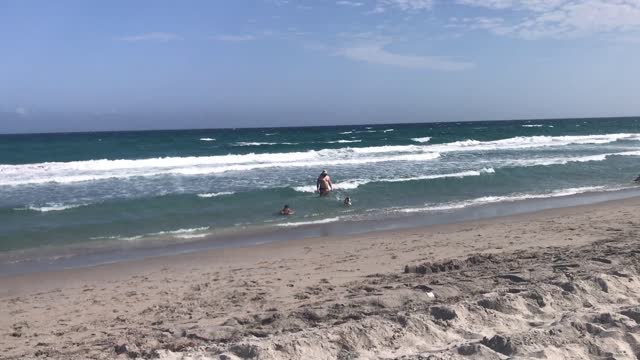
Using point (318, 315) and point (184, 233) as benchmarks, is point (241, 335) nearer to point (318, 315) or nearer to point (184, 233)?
point (318, 315)

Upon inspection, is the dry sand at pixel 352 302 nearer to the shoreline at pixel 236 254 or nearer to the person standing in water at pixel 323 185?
the shoreline at pixel 236 254

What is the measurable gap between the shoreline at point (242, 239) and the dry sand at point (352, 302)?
70cm

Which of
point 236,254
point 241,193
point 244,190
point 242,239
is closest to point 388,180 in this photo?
point 244,190

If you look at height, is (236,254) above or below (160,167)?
below

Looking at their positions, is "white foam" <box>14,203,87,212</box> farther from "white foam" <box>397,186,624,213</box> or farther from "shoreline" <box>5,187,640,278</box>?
"white foam" <box>397,186,624,213</box>

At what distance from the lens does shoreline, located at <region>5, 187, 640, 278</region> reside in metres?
11.2

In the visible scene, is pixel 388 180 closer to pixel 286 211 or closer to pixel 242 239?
pixel 286 211

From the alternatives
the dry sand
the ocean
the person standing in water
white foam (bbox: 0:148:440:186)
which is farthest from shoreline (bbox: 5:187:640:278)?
white foam (bbox: 0:148:440:186)

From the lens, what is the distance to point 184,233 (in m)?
13.7

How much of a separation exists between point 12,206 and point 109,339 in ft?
45.8

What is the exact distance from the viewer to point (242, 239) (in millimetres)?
12977

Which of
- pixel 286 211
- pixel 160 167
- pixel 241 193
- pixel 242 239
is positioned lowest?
pixel 242 239

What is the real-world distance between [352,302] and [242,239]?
6949mm

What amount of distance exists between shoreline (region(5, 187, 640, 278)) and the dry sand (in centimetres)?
70
